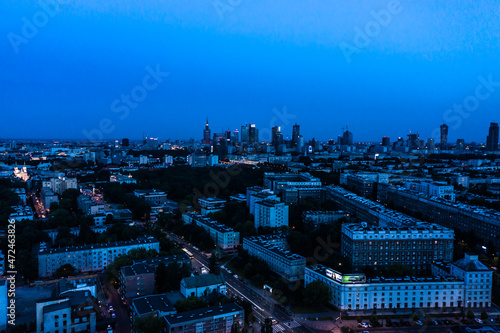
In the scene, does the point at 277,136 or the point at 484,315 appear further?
the point at 277,136

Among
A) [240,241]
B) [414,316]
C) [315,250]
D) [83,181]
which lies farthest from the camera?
[83,181]

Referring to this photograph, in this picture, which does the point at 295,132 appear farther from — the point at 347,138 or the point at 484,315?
the point at 484,315

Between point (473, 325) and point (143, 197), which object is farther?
point (143, 197)

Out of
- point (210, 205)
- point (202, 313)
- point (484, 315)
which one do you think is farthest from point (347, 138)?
point (202, 313)

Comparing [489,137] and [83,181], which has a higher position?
[489,137]

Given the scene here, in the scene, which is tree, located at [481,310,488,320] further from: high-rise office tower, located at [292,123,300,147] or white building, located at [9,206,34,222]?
high-rise office tower, located at [292,123,300,147]

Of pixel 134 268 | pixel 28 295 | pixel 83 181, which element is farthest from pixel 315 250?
pixel 83 181

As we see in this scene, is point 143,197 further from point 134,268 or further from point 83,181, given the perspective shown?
point 134,268
